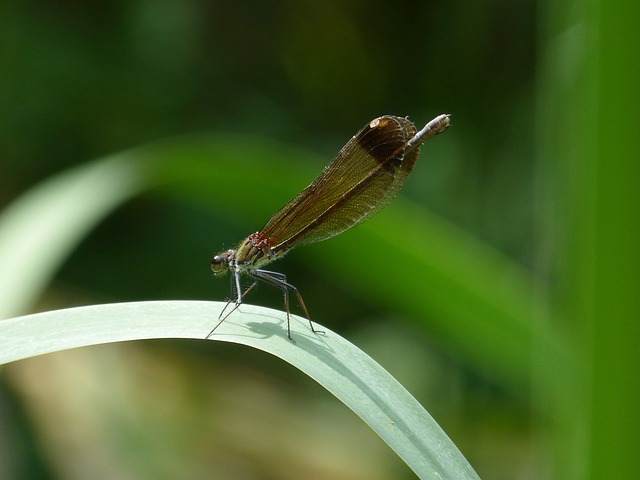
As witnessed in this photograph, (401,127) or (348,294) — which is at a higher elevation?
(348,294)

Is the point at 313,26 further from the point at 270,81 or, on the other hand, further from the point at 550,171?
the point at 550,171

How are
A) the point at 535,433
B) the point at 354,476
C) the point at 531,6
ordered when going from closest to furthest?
the point at 535,433 → the point at 354,476 → the point at 531,6

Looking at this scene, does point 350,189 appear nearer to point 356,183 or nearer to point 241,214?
point 356,183

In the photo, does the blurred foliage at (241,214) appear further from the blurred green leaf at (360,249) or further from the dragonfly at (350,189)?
the dragonfly at (350,189)

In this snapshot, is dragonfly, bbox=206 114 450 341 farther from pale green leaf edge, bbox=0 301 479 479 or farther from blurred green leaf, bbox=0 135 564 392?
pale green leaf edge, bbox=0 301 479 479

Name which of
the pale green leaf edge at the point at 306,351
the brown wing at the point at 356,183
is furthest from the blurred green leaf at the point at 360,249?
the pale green leaf edge at the point at 306,351

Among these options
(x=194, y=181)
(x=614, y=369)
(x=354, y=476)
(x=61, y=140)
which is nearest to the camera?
(x=614, y=369)

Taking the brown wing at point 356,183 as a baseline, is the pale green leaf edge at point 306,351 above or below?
below

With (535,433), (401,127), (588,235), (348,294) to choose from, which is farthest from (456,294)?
(348,294)
